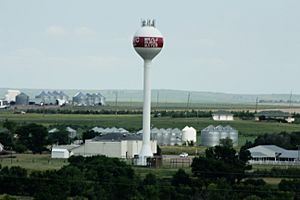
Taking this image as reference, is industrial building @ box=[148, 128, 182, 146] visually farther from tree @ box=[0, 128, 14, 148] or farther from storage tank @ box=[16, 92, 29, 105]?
storage tank @ box=[16, 92, 29, 105]

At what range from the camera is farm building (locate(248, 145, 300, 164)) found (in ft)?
190

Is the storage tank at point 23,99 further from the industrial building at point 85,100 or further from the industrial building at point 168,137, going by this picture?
the industrial building at point 168,137

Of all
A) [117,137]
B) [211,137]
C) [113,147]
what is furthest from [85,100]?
[113,147]

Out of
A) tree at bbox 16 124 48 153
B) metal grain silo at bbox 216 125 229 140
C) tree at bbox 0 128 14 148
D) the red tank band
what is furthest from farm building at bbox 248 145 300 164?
tree at bbox 0 128 14 148

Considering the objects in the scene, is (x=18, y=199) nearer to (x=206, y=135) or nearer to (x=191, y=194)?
(x=191, y=194)

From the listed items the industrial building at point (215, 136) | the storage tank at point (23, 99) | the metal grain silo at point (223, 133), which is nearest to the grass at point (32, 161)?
the industrial building at point (215, 136)

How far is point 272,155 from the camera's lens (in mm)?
59469

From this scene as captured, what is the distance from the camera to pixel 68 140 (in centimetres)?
7006

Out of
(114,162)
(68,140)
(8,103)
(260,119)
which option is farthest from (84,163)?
(8,103)

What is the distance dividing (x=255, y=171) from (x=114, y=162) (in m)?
8.43

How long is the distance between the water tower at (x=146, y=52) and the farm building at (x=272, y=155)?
7227mm

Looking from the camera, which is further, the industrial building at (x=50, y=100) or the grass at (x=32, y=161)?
the industrial building at (x=50, y=100)

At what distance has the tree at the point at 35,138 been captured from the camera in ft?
206

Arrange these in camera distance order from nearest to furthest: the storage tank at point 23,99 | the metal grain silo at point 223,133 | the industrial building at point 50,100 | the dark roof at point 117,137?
the dark roof at point 117,137
the metal grain silo at point 223,133
the storage tank at point 23,99
the industrial building at point 50,100
